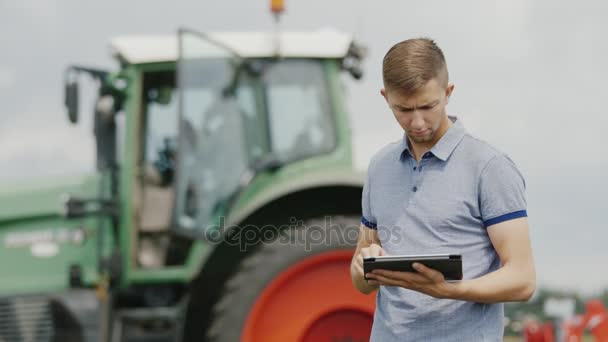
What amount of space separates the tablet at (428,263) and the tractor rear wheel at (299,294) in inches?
91.1

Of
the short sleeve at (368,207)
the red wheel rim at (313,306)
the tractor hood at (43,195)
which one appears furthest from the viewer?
the tractor hood at (43,195)

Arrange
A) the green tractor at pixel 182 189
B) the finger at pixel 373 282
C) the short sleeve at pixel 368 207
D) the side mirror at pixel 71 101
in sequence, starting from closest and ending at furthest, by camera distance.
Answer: the finger at pixel 373 282 → the short sleeve at pixel 368 207 → the green tractor at pixel 182 189 → the side mirror at pixel 71 101

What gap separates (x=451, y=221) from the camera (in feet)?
5.31

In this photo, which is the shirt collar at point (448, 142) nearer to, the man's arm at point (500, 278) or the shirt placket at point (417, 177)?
the shirt placket at point (417, 177)

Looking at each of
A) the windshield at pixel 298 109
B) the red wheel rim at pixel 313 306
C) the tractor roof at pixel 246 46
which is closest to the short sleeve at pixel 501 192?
the red wheel rim at pixel 313 306

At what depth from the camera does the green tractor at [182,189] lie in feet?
13.4

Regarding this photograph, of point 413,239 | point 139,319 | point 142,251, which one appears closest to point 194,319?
point 139,319

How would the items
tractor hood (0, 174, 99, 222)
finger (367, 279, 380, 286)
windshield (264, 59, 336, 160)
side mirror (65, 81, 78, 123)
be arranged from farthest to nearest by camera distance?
tractor hood (0, 174, 99, 222) → windshield (264, 59, 336, 160) → side mirror (65, 81, 78, 123) → finger (367, 279, 380, 286)

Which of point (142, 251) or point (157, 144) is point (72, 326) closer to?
point (142, 251)

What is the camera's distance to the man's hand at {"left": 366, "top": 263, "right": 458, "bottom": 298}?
1521 mm

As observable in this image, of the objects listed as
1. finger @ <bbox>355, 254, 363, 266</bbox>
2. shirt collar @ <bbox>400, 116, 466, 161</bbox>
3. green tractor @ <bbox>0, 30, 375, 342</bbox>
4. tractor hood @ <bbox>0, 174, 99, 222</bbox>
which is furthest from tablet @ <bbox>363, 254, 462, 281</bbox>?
tractor hood @ <bbox>0, 174, 99, 222</bbox>

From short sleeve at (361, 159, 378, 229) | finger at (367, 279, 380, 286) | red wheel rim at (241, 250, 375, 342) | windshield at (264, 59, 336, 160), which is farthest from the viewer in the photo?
windshield at (264, 59, 336, 160)

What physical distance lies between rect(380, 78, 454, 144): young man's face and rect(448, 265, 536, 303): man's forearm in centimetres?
31

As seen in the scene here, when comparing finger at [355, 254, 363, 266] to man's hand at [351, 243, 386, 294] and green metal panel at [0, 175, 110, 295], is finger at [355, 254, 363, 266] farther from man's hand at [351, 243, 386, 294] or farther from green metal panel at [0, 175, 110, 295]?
green metal panel at [0, 175, 110, 295]
